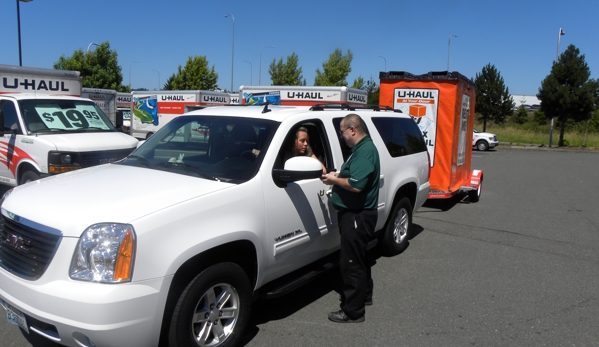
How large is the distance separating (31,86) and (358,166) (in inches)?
369

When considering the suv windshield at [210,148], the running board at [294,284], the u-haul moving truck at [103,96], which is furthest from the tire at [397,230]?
the u-haul moving truck at [103,96]

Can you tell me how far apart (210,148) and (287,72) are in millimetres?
38903

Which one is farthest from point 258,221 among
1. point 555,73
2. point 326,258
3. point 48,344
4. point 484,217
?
point 555,73

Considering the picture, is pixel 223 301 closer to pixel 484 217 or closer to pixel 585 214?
pixel 484 217

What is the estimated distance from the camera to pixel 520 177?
1664 cm

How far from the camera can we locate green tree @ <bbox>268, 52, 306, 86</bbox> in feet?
140

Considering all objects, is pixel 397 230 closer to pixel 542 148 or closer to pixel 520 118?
pixel 542 148

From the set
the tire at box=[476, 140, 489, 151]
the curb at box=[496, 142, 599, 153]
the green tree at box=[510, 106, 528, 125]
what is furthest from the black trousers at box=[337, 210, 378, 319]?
the green tree at box=[510, 106, 528, 125]

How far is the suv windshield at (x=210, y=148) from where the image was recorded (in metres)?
4.19

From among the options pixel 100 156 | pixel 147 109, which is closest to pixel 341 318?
pixel 100 156

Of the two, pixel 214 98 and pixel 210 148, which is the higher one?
pixel 214 98

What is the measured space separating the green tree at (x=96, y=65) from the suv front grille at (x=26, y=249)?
35.5 meters

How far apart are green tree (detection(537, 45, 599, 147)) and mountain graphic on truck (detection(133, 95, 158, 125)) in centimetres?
2689

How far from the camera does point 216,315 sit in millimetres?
3711
